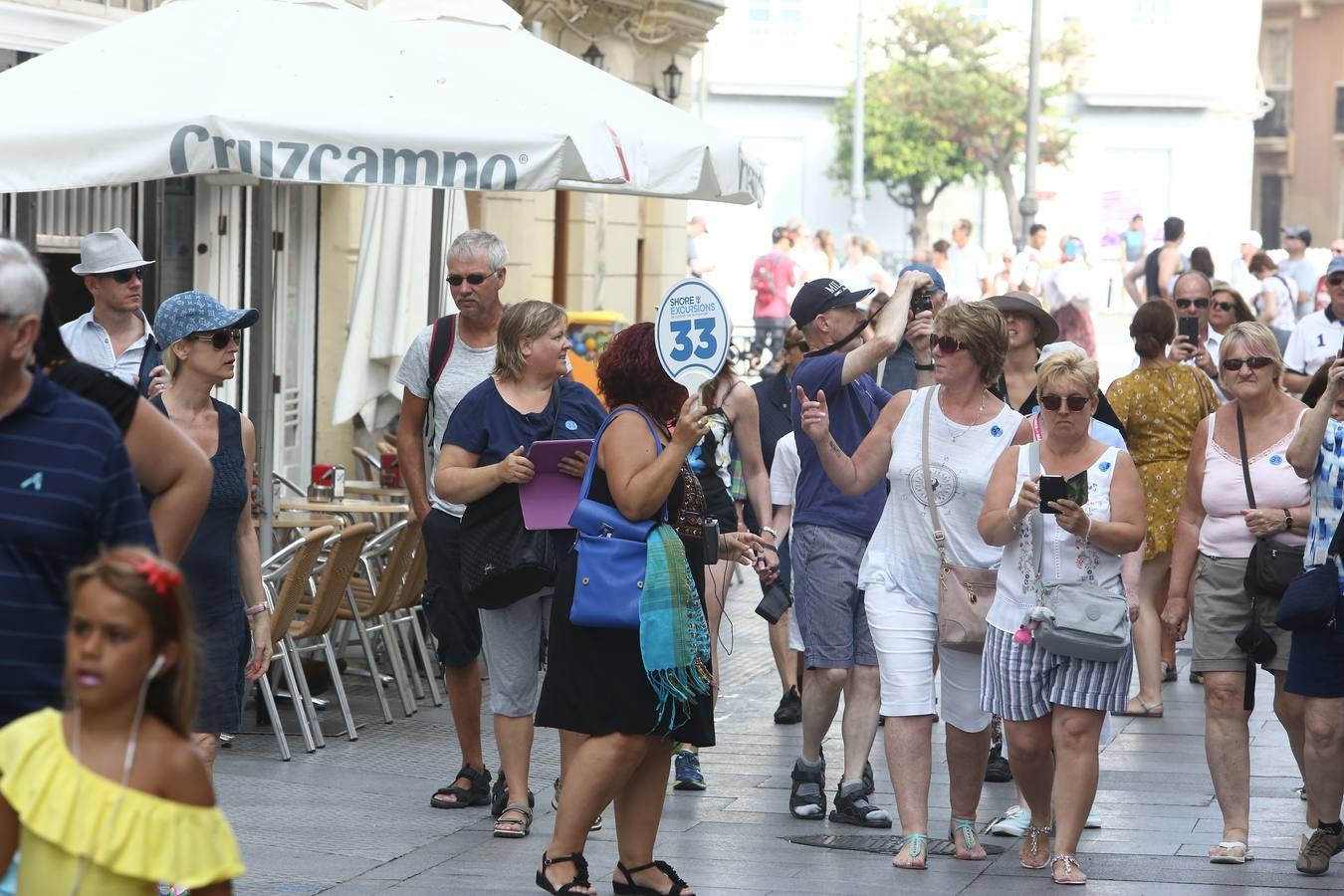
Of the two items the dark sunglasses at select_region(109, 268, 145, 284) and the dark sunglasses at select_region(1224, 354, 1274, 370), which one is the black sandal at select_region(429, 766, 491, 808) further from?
the dark sunglasses at select_region(1224, 354, 1274, 370)

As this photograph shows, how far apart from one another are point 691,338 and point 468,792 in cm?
256

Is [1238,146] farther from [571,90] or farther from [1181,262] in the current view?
[571,90]

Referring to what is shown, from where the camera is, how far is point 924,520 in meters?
7.36

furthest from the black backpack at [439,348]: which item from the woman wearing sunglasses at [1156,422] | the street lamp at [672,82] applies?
the street lamp at [672,82]

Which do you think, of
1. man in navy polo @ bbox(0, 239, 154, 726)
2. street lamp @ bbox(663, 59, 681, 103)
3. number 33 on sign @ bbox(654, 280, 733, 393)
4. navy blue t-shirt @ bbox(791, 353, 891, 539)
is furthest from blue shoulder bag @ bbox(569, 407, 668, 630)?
street lamp @ bbox(663, 59, 681, 103)

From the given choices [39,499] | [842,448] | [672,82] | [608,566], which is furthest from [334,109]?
[672,82]

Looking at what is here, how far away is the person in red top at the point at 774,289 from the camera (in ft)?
95.0

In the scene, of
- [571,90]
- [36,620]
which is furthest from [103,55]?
[36,620]

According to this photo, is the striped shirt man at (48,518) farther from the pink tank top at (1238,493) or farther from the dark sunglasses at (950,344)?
the pink tank top at (1238,493)

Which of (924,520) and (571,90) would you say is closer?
(924,520)

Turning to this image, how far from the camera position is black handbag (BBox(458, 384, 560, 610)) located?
749cm

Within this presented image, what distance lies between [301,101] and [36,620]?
472 centimetres

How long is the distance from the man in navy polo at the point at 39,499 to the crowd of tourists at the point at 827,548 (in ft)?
1.05

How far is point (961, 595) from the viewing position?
730cm
